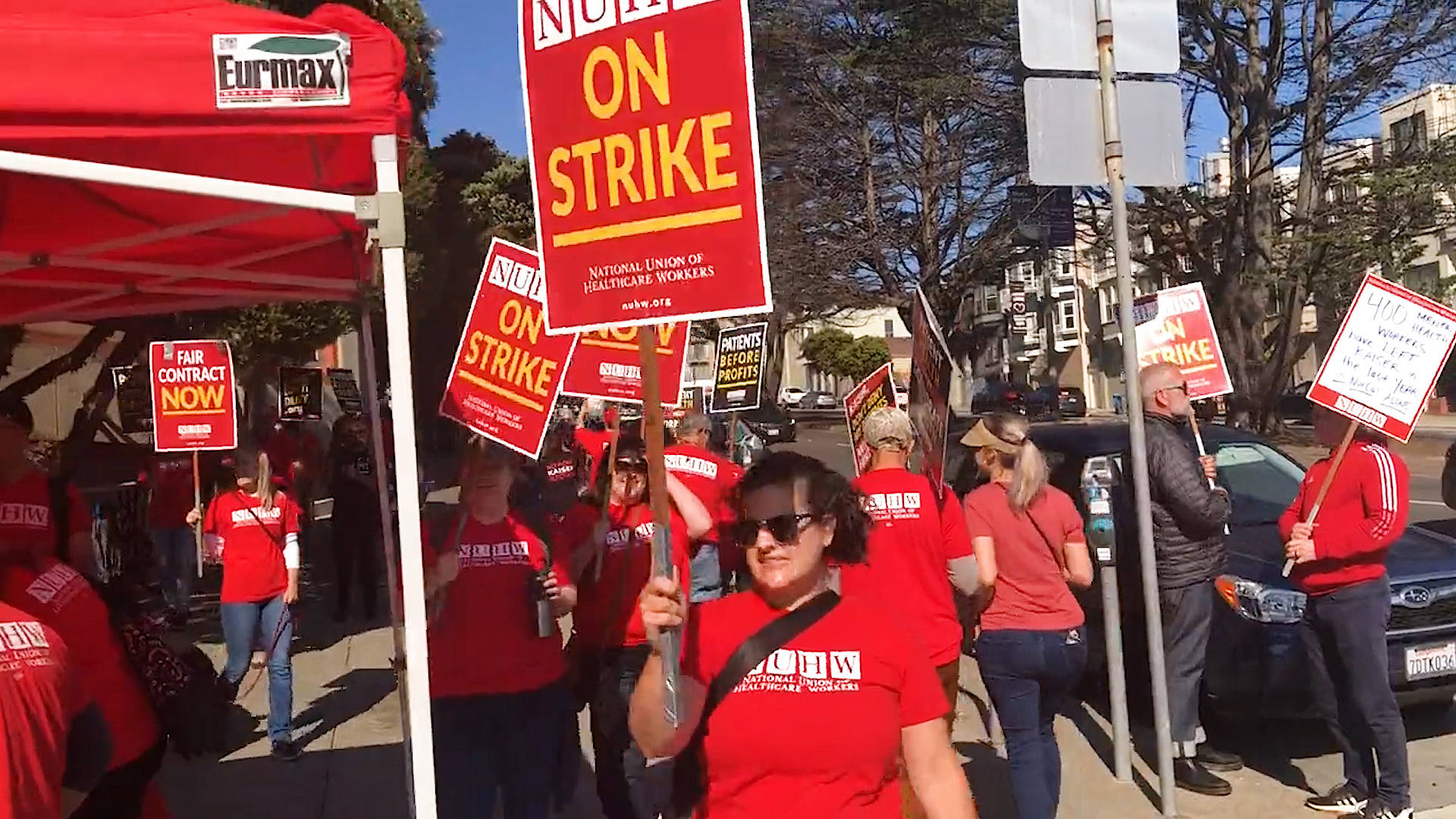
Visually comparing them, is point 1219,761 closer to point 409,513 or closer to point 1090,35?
point 1090,35

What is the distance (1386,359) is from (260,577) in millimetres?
5879

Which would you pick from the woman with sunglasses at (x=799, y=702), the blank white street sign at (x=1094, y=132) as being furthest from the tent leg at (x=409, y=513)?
the blank white street sign at (x=1094, y=132)

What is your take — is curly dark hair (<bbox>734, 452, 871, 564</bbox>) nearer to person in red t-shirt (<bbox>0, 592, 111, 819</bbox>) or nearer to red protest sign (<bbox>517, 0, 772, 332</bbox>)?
red protest sign (<bbox>517, 0, 772, 332</bbox>)

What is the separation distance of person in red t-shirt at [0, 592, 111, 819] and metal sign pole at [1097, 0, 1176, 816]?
4.32 metres

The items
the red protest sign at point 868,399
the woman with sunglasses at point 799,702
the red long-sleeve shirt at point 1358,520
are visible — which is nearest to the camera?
the woman with sunglasses at point 799,702

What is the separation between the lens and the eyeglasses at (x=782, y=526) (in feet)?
9.20

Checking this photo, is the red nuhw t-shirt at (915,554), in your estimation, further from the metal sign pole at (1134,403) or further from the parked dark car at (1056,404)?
the parked dark car at (1056,404)

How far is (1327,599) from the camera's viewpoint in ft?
17.6

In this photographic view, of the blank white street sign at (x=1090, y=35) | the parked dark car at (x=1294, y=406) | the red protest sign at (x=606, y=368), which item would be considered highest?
the blank white street sign at (x=1090, y=35)

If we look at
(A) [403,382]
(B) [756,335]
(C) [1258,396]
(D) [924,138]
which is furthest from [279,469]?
(D) [924,138]

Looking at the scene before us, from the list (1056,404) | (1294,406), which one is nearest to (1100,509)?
(1294,406)

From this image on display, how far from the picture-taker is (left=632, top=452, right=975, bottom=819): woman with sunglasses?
262 centimetres

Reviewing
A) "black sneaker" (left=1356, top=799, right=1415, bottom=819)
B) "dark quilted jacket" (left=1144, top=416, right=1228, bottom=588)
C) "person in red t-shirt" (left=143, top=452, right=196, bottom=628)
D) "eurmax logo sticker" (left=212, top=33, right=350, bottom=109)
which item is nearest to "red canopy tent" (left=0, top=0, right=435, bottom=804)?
"eurmax logo sticker" (left=212, top=33, right=350, bottom=109)

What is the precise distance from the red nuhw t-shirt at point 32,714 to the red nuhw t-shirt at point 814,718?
4.71 feet
